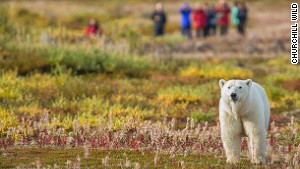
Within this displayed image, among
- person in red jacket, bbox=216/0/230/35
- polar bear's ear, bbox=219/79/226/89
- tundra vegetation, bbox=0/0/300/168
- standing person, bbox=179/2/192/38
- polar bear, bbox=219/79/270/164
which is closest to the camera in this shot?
polar bear, bbox=219/79/270/164

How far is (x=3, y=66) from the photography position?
22.5 m

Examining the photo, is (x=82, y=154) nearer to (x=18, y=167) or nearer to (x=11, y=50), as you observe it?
(x=18, y=167)

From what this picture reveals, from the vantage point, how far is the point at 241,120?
11.1 m

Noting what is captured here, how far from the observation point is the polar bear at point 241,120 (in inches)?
424

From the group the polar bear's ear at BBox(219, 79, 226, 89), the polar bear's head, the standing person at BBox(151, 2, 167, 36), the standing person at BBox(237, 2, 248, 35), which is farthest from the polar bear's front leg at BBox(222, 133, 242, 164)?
the standing person at BBox(237, 2, 248, 35)

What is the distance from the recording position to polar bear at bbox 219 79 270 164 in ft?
35.3

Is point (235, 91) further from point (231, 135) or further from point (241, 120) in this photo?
point (231, 135)

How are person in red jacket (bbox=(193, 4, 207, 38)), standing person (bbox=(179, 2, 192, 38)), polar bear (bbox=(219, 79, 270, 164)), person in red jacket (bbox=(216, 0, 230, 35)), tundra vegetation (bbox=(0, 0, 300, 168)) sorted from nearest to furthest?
polar bear (bbox=(219, 79, 270, 164)), tundra vegetation (bbox=(0, 0, 300, 168)), person in red jacket (bbox=(193, 4, 207, 38)), person in red jacket (bbox=(216, 0, 230, 35)), standing person (bbox=(179, 2, 192, 38))

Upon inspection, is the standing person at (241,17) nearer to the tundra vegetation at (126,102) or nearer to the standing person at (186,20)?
the standing person at (186,20)

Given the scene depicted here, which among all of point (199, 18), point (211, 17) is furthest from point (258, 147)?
point (211, 17)

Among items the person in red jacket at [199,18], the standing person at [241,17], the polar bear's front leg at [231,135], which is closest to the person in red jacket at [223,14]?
the standing person at [241,17]

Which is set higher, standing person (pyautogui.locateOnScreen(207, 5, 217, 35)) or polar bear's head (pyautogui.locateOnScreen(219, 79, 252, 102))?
standing person (pyautogui.locateOnScreen(207, 5, 217, 35))

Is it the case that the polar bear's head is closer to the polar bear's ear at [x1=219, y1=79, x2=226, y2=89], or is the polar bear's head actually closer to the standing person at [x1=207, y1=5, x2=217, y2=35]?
the polar bear's ear at [x1=219, y1=79, x2=226, y2=89]

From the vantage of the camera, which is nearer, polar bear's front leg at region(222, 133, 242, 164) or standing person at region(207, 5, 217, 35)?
polar bear's front leg at region(222, 133, 242, 164)
